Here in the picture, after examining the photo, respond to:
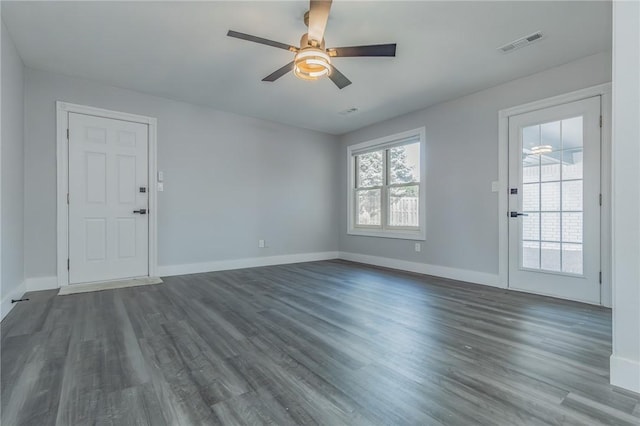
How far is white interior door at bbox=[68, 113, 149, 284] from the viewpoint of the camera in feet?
12.4

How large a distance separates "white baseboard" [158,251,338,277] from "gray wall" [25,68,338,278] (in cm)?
8

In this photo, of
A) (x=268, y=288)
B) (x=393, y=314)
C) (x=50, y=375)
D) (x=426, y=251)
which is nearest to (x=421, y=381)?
(x=393, y=314)

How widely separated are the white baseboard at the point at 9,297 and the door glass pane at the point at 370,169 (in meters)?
5.04

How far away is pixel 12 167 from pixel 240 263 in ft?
9.74

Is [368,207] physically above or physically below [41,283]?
above

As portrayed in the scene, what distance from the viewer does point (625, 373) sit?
5.19 ft

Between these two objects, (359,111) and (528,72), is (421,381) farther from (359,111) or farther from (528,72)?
(359,111)

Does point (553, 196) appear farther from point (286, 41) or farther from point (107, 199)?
point (107, 199)

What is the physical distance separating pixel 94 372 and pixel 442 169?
4.45 metres

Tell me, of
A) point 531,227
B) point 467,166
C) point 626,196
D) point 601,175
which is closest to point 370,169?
point 467,166

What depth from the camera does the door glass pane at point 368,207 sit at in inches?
222

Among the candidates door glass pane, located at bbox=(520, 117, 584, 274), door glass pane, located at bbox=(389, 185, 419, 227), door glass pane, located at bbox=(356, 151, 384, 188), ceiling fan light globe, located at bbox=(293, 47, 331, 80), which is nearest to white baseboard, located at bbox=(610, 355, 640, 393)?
door glass pane, located at bbox=(520, 117, 584, 274)

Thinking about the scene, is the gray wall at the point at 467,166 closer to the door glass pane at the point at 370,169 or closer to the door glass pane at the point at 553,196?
the door glass pane at the point at 553,196

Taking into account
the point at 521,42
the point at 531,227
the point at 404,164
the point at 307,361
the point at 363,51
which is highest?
the point at 521,42
